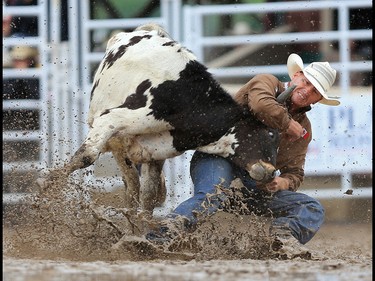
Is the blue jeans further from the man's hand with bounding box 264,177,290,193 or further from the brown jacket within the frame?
the brown jacket

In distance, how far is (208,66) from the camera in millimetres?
9594

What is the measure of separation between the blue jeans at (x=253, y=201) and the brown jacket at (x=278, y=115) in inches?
6.8

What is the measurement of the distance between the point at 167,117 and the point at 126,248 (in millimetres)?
816

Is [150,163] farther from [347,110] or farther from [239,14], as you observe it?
[239,14]

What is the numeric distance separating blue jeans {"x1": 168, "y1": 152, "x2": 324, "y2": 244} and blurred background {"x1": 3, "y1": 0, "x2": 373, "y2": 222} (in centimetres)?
303

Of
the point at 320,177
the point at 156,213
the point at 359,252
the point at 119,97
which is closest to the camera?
the point at 119,97

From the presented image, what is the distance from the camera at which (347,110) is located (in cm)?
936

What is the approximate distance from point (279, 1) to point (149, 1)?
1.33 meters

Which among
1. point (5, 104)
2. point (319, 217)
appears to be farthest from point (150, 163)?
point (5, 104)

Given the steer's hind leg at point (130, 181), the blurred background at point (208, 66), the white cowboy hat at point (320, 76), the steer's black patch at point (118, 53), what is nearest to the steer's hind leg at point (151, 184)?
the steer's hind leg at point (130, 181)

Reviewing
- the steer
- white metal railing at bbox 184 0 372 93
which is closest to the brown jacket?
the steer

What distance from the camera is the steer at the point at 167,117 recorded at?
5.74m

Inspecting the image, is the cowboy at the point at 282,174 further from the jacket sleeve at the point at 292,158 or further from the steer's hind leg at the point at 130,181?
the steer's hind leg at the point at 130,181

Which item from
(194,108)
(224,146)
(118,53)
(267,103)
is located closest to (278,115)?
(267,103)
